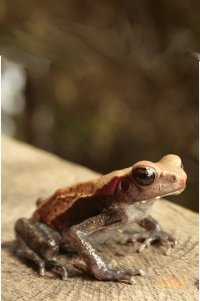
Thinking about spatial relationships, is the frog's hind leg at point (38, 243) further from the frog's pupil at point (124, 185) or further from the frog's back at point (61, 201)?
the frog's pupil at point (124, 185)

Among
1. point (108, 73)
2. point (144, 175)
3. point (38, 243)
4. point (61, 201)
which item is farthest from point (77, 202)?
point (108, 73)

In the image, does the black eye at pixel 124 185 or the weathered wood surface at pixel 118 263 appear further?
the black eye at pixel 124 185

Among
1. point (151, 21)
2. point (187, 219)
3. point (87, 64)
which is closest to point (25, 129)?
point (87, 64)

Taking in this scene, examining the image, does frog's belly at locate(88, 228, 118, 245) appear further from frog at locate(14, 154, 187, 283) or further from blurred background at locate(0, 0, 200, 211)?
blurred background at locate(0, 0, 200, 211)

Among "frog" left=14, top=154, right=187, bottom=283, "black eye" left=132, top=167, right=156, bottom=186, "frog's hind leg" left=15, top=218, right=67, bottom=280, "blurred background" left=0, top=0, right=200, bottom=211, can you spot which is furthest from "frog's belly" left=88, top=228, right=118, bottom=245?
"blurred background" left=0, top=0, right=200, bottom=211

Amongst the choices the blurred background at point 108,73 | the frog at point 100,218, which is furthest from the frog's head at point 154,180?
the blurred background at point 108,73
